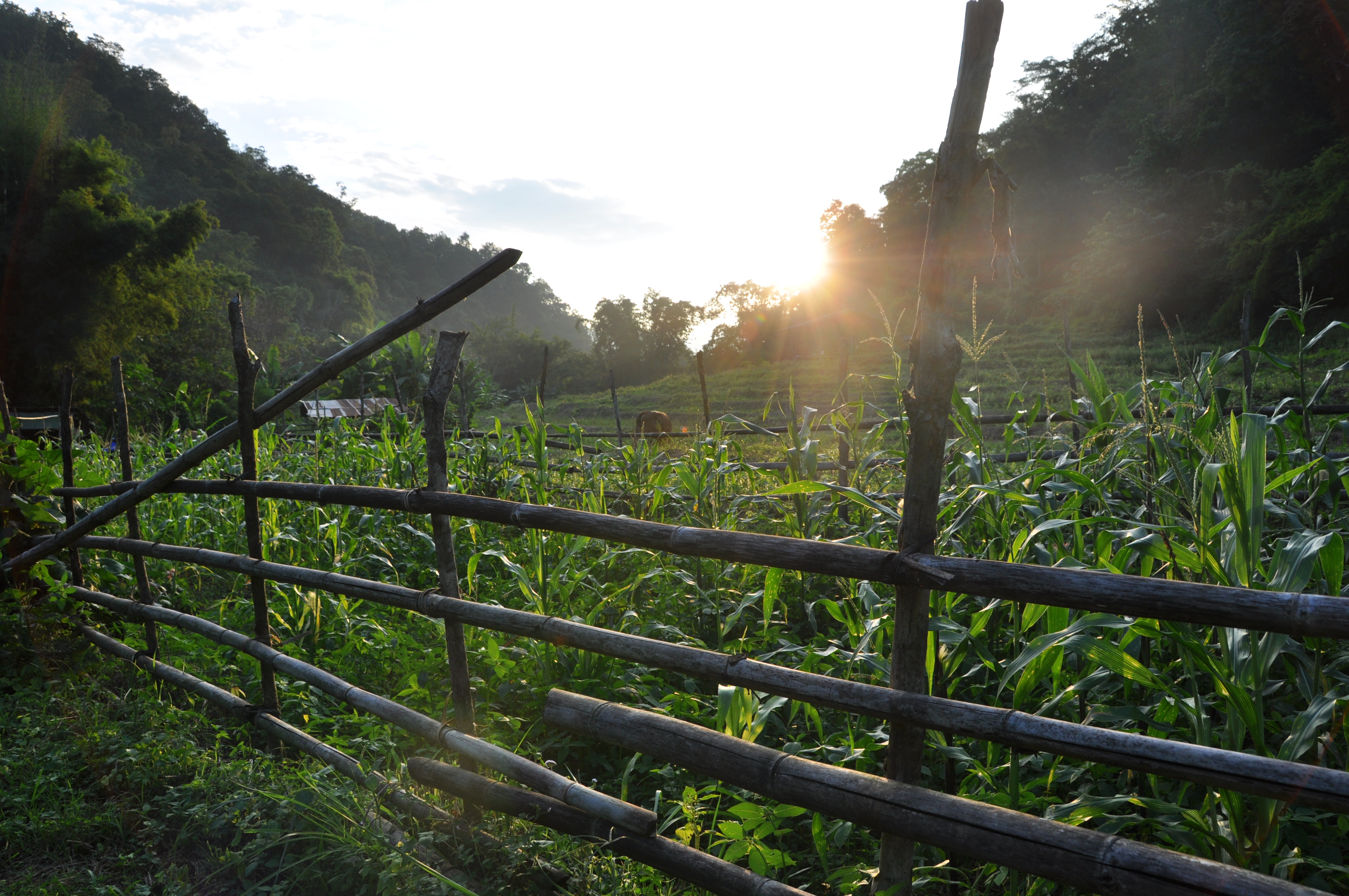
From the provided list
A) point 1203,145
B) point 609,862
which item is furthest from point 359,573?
point 1203,145

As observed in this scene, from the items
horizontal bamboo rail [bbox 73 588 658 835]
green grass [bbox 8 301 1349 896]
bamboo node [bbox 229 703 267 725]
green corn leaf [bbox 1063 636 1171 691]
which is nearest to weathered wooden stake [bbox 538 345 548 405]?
green grass [bbox 8 301 1349 896]

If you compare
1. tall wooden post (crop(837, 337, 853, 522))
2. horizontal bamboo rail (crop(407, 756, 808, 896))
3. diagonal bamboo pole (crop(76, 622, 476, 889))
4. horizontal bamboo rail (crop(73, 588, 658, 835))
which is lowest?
diagonal bamboo pole (crop(76, 622, 476, 889))

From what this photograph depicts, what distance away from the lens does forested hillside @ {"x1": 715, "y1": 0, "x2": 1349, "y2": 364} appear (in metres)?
21.4

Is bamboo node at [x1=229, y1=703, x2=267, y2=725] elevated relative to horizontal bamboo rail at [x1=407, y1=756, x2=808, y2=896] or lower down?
lower down

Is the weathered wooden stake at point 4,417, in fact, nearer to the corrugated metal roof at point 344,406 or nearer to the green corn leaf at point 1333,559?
the green corn leaf at point 1333,559

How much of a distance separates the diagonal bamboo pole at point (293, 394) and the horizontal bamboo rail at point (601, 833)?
1.35 m

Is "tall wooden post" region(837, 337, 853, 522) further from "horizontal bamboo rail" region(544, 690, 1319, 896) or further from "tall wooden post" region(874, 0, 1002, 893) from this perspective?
"tall wooden post" region(874, 0, 1002, 893)

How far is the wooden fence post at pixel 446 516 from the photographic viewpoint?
89.4 inches

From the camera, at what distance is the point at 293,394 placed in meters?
2.63

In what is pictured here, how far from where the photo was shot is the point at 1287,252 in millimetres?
20031

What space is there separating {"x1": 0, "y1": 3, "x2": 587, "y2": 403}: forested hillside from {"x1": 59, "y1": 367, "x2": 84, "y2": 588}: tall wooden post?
13657 millimetres

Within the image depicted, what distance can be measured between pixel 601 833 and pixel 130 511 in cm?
310

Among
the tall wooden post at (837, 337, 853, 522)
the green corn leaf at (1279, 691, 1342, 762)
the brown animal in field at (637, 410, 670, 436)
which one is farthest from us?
the brown animal in field at (637, 410, 670, 436)

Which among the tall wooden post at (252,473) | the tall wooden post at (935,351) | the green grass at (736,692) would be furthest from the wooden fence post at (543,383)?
the tall wooden post at (935,351)
